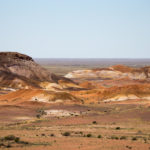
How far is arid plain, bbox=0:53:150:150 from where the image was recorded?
84.5 ft

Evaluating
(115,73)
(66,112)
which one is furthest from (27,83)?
(115,73)

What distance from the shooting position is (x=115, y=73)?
15150 centimetres

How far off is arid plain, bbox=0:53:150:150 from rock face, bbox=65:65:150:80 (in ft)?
1.26

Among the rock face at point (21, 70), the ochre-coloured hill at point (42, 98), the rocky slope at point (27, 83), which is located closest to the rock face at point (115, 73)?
the rocky slope at point (27, 83)

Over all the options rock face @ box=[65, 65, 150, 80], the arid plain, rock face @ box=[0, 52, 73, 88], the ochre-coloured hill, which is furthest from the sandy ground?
rock face @ box=[65, 65, 150, 80]

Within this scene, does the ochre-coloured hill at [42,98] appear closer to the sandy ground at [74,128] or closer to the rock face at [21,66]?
the sandy ground at [74,128]

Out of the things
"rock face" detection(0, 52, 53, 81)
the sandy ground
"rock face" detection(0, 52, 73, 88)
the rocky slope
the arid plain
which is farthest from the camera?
"rock face" detection(0, 52, 53, 81)

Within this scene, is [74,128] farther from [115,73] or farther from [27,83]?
[115,73]

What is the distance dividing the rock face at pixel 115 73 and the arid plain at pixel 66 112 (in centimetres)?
38

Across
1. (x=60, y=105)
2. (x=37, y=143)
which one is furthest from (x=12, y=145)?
(x=60, y=105)

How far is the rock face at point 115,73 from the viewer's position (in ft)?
468

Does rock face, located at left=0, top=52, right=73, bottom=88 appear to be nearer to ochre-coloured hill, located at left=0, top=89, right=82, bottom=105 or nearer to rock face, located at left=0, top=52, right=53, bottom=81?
Answer: rock face, located at left=0, top=52, right=53, bottom=81

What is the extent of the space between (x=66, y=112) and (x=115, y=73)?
98619 millimetres

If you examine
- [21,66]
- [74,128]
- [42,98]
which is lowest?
[42,98]
